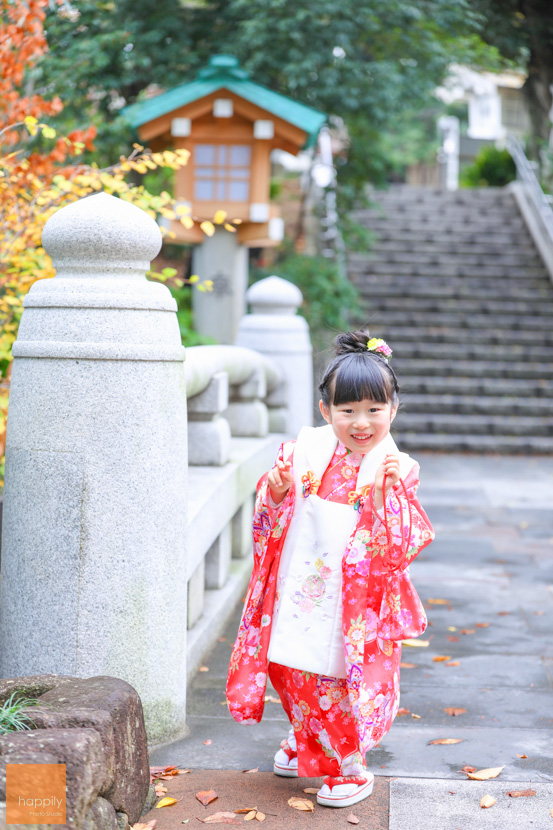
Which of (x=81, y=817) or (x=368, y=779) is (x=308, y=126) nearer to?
(x=368, y=779)

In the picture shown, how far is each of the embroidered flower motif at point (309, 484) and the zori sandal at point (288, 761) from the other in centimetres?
74

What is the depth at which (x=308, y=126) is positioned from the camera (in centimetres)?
755

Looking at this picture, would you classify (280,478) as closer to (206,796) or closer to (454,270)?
(206,796)

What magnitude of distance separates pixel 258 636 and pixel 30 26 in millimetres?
3006

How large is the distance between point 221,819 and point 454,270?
1137 centimetres

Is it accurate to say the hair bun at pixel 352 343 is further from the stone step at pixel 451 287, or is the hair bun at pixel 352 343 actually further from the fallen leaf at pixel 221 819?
the stone step at pixel 451 287

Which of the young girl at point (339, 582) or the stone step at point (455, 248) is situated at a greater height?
the stone step at point (455, 248)

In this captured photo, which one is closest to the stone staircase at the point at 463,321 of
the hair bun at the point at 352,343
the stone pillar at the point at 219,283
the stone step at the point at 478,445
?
the stone step at the point at 478,445

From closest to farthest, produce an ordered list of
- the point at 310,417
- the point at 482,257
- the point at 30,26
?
the point at 30,26, the point at 310,417, the point at 482,257

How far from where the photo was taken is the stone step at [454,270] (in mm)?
12906

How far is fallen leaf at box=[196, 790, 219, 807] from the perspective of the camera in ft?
8.31

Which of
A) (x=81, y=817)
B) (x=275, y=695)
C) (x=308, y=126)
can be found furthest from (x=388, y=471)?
(x=308, y=126)

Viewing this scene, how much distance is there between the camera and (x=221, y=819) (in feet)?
8.00

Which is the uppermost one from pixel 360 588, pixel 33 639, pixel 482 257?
pixel 482 257
